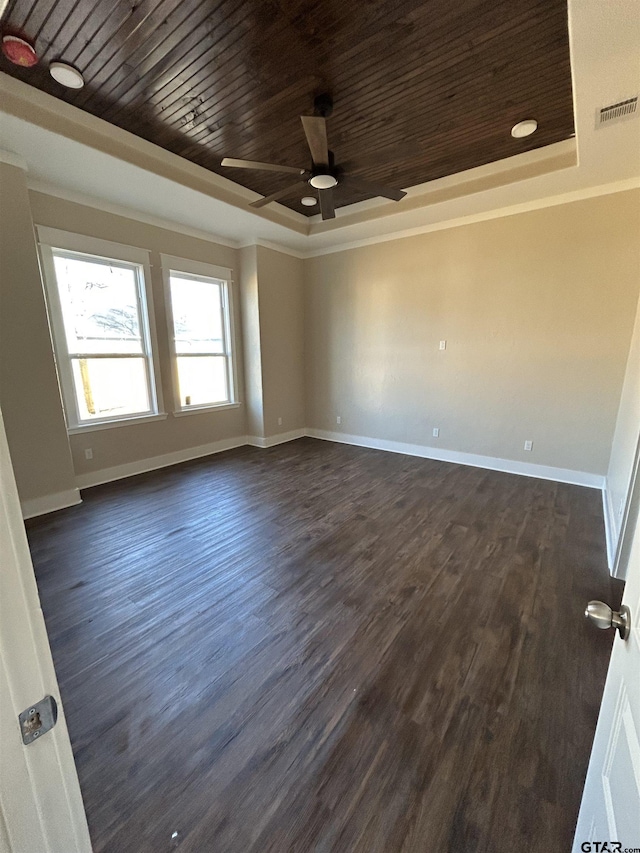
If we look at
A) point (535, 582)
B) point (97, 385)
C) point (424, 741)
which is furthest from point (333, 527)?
point (97, 385)

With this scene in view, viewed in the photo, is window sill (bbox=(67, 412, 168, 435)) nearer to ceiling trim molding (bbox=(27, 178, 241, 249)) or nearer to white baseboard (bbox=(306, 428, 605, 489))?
ceiling trim molding (bbox=(27, 178, 241, 249))

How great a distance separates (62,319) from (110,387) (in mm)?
808

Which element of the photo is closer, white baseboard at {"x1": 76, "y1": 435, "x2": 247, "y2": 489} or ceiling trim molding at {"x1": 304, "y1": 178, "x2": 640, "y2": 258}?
ceiling trim molding at {"x1": 304, "y1": 178, "x2": 640, "y2": 258}

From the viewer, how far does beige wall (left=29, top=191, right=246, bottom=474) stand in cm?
339

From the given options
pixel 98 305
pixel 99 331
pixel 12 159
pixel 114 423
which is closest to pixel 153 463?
pixel 114 423

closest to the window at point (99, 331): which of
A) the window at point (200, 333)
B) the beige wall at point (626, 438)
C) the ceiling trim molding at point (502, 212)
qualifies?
the window at point (200, 333)

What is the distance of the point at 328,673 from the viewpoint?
159 centimetres

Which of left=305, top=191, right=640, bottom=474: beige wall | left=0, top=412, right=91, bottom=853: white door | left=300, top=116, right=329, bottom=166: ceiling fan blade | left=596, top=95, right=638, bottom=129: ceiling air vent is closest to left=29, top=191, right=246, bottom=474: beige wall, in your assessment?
left=305, top=191, right=640, bottom=474: beige wall

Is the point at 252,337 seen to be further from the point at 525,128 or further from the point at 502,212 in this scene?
the point at 525,128

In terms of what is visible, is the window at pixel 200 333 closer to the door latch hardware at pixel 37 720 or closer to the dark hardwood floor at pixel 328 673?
the dark hardwood floor at pixel 328 673

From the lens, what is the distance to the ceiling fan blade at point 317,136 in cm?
215

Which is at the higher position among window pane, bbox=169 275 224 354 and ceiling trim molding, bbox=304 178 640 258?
ceiling trim molding, bbox=304 178 640 258

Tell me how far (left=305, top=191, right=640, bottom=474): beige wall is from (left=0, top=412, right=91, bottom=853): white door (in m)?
4.41

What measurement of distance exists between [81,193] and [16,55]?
1454mm
